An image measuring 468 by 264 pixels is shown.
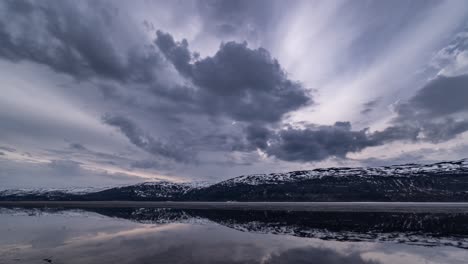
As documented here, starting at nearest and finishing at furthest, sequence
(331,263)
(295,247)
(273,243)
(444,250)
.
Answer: (331,263) < (444,250) < (295,247) < (273,243)

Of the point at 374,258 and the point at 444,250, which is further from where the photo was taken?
the point at 444,250

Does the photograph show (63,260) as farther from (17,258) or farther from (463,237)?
(463,237)

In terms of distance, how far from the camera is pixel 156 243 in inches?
1312

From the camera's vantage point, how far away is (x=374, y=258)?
2509 centimetres

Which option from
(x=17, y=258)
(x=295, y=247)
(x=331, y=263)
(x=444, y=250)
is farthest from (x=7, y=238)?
(x=444, y=250)

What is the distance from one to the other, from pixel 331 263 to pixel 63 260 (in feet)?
75.0

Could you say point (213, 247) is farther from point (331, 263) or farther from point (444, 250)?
point (444, 250)

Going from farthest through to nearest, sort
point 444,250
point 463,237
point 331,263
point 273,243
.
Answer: point 463,237 < point 273,243 < point 444,250 < point 331,263

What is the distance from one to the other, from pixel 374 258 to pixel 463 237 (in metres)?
19.0

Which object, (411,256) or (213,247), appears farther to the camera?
(213,247)

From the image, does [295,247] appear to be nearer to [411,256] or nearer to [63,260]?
[411,256]

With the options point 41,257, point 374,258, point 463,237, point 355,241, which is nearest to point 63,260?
point 41,257

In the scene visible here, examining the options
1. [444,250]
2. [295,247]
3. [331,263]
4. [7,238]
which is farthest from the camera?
[7,238]

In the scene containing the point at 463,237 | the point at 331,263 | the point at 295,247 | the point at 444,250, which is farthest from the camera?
the point at 463,237
